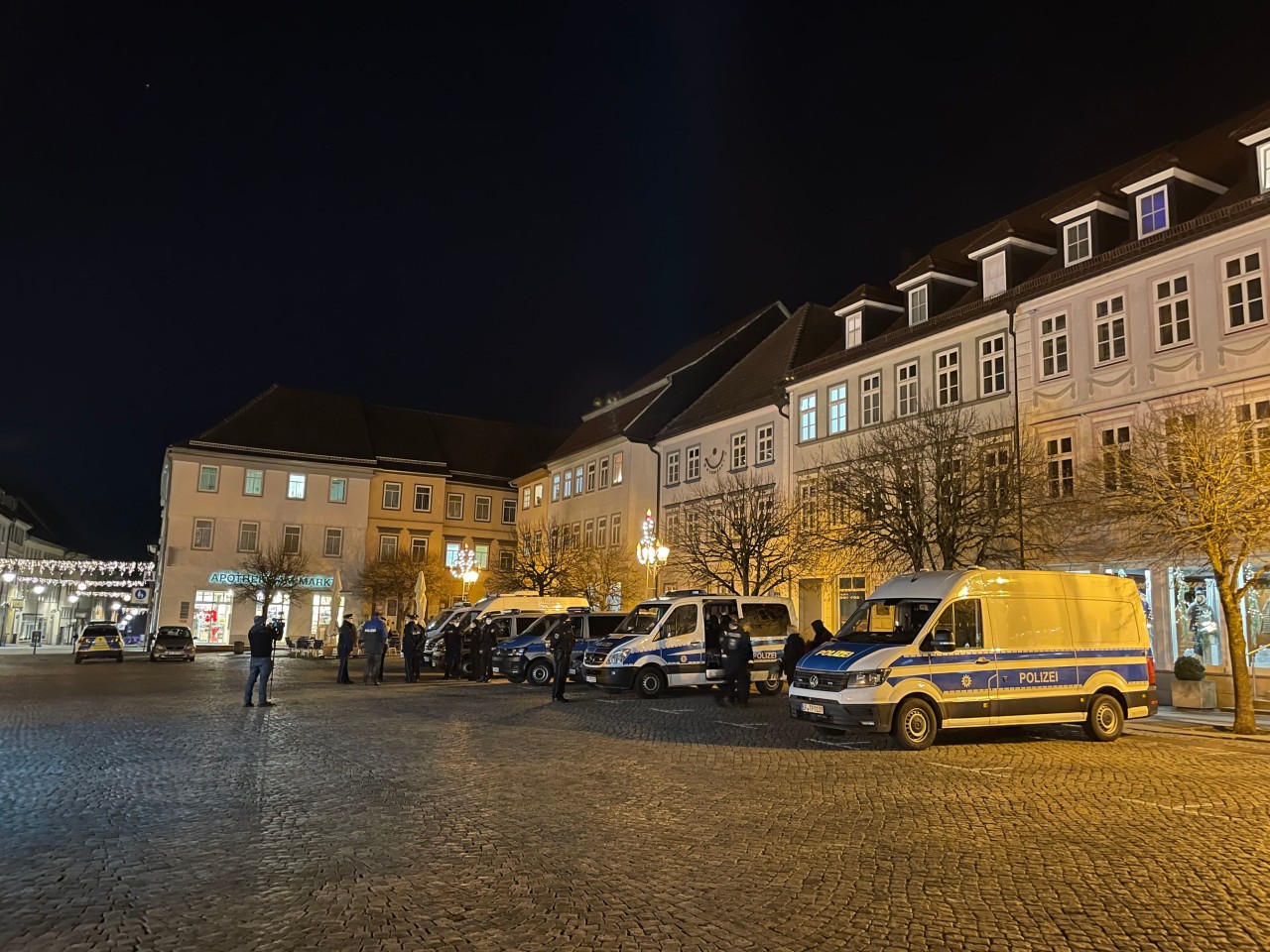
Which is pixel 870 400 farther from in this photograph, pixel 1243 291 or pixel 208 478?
pixel 208 478

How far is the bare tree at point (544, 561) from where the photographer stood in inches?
1764

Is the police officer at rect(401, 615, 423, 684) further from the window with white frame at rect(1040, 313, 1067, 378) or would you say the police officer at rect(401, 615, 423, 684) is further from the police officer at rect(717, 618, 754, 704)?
the window with white frame at rect(1040, 313, 1067, 378)

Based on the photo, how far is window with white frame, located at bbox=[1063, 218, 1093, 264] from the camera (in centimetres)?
2502

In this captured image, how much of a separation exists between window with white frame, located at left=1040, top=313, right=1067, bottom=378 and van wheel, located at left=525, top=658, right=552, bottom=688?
52.2ft

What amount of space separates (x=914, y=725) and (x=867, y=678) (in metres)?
1.04

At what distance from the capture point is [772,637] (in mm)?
22812

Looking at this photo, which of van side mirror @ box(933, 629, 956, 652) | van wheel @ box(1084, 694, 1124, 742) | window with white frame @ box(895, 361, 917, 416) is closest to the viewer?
van side mirror @ box(933, 629, 956, 652)

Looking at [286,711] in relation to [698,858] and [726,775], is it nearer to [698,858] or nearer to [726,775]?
[726,775]

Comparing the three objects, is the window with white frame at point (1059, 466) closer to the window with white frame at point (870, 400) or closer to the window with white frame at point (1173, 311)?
the window with white frame at point (1173, 311)

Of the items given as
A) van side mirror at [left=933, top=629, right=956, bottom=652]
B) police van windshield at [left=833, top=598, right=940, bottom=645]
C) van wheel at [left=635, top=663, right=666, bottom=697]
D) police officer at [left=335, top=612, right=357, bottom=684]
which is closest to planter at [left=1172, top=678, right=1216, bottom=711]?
police van windshield at [left=833, top=598, right=940, bottom=645]

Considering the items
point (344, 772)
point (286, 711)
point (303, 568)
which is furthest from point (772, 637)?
point (303, 568)

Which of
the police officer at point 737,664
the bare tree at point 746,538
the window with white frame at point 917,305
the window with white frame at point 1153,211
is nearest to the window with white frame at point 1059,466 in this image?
the window with white frame at point 1153,211

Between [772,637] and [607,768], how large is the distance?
1205cm

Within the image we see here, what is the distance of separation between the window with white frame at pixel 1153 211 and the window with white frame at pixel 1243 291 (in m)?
2.38
